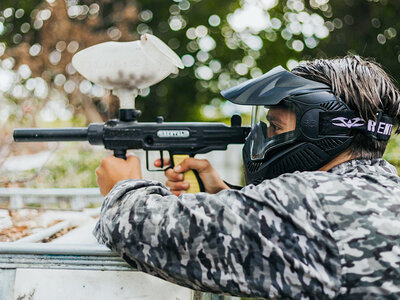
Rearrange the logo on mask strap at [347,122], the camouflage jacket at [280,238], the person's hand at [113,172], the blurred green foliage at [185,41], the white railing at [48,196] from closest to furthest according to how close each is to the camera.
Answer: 1. the camouflage jacket at [280,238]
2. the logo on mask strap at [347,122]
3. the person's hand at [113,172]
4. the white railing at [48,196]
5. the blurred green foliage at [185,41]

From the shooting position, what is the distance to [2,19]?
11.0 meters

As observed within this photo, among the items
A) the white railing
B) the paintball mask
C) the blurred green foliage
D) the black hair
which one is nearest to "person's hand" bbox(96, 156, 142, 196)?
the paintball mask

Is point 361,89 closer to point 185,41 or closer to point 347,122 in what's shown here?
point 347,122

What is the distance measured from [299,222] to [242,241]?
0.19 metres

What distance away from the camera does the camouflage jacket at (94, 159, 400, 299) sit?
1336 millimetres

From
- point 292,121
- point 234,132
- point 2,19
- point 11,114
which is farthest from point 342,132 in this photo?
point 2,19

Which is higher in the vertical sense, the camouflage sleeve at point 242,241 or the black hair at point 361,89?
the black hair at point 361,89

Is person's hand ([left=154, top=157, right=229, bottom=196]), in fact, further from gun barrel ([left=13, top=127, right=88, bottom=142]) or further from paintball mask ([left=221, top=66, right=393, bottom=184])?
paintball mask ([left=221, top=66, right=393, bottom=184])

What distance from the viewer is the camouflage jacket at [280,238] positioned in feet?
4.38

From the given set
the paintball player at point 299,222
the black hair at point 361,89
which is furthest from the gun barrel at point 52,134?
the black hair at point 361,89

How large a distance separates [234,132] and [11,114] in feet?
19.6

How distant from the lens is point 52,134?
7.72 feet

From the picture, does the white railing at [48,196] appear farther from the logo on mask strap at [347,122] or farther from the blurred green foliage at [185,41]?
the blurred green foliage at [185,41]

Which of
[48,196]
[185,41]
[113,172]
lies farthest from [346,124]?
[185,41]
